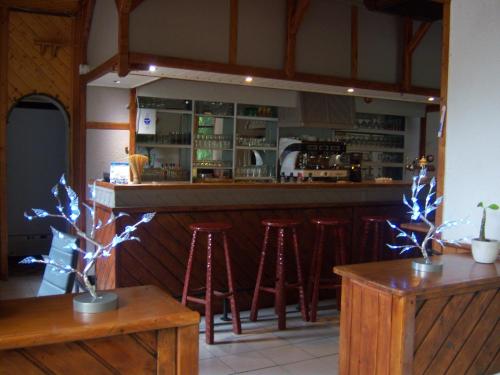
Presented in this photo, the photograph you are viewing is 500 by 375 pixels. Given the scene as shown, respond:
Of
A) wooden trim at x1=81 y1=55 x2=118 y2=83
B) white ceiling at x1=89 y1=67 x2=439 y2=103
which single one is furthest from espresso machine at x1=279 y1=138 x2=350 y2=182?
wooden trim at x1=81 y1=55 x2=118 y2=83

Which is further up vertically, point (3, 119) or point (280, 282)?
point (3, 119)

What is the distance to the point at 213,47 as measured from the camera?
578 cm

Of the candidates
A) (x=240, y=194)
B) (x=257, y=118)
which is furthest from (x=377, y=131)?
(x=240, y=194)

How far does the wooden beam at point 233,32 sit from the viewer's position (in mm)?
5875

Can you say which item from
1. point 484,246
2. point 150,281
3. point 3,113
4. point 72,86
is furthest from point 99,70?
point 484,246

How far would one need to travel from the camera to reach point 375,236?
5.51m

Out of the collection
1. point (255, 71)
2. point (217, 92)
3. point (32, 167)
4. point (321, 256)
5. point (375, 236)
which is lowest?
point (321, 256)

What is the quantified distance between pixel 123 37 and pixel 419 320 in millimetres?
3911

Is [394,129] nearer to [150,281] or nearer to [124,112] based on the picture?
[124,112]

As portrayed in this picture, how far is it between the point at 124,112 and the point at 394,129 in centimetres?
529

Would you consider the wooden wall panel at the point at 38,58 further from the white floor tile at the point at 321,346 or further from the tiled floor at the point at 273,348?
the white floor tile at the point at 321,346

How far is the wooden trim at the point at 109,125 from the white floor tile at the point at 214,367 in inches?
159

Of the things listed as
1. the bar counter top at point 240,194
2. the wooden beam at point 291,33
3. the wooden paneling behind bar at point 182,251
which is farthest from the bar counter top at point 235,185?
the wooden beam at point 291,33

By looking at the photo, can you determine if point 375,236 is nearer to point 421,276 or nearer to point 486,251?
point 486,251
